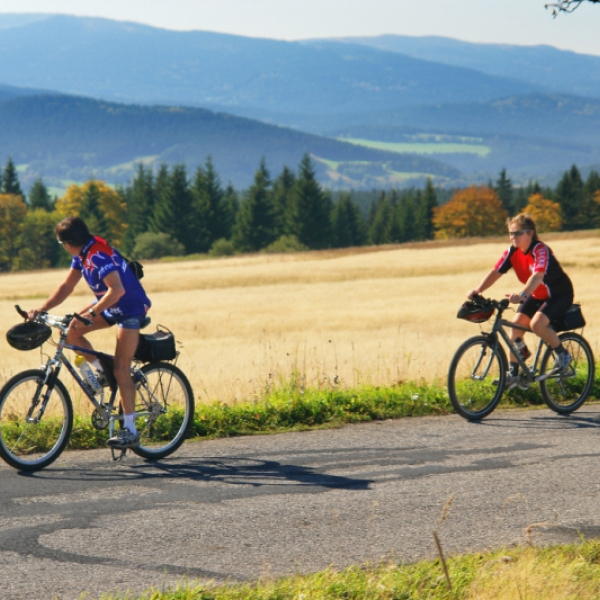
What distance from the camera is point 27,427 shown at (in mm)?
6668

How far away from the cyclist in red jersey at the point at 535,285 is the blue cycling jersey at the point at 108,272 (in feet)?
13.1

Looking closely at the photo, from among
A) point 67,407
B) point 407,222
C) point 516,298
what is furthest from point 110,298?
point 407,222

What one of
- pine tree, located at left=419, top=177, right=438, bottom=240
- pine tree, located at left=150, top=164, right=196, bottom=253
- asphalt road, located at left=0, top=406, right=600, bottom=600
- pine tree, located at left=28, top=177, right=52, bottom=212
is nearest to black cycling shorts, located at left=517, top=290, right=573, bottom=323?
asphalt road, located at left=0, top=406, right=600, bottom=600

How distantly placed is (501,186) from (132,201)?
54.4 m

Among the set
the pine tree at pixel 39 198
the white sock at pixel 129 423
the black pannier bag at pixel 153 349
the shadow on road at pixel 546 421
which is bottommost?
the shadow on road at pixel 546 421

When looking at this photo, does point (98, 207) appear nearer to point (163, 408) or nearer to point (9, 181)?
point (9, 181)

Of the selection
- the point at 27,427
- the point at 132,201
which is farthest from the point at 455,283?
the point at 132,201

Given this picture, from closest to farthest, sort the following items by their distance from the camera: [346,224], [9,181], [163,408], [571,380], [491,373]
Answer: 1. [163,408]
2. [491,373]
3. [571,380]
4. [346,224]
5. [9,181]

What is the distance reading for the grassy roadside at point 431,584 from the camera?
3.93 metres

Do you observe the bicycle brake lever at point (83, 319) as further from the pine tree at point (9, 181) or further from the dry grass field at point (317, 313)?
the pine tree at point (9, 181)

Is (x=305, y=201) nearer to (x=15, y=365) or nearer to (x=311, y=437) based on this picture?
(x=15, y=365)

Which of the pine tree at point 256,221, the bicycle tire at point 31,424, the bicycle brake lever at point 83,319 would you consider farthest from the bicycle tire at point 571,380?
the pine tree at point 256,221

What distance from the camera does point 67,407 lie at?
6.75m

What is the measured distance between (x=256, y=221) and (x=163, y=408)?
8426 cm
